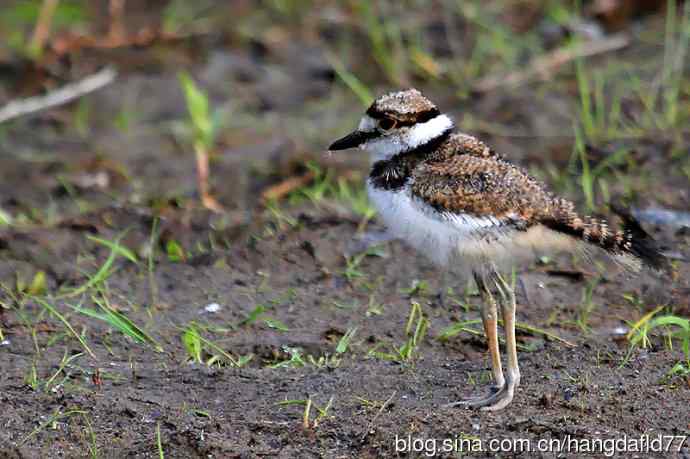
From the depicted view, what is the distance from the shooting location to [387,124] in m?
4.14

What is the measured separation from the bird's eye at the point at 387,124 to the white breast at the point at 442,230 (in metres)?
0.29

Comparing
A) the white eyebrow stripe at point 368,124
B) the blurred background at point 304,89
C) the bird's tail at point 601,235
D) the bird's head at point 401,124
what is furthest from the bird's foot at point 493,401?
the blurred background at point 304,89

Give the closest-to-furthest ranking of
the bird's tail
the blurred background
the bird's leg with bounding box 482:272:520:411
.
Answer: the bird's tail
the bird's leg with bounding box 482:272:520:411
the blurred background

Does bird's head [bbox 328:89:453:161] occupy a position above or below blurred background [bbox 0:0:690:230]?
above

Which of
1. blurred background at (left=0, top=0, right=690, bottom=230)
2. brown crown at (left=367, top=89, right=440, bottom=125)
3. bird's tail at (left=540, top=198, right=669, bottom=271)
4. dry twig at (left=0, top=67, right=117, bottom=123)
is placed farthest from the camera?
dry twig at (left=0, top=67, right=117, bottom=123)

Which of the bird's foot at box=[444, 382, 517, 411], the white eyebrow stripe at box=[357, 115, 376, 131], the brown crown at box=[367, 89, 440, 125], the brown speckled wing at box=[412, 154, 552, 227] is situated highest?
the brown crown at box=[367, 89, 440, 125]

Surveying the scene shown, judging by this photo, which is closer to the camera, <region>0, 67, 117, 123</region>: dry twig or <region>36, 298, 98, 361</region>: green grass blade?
<region>36, 298, 98, 361</region>: green grass blade

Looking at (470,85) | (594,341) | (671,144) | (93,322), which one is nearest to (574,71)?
(470,85)

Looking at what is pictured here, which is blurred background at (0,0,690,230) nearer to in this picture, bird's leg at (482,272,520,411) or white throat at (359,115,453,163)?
white throat at (359,115,453,163)

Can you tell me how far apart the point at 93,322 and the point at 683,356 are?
224 cm

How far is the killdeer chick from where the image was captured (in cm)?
380

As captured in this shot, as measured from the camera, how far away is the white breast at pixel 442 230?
3797 millimetres

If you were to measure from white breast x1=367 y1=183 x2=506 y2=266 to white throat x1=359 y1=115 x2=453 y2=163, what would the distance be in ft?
0.83

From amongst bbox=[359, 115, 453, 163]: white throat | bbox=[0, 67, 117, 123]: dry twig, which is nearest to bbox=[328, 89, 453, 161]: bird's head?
bbox=[359, 115, 453, 163]: white throat
